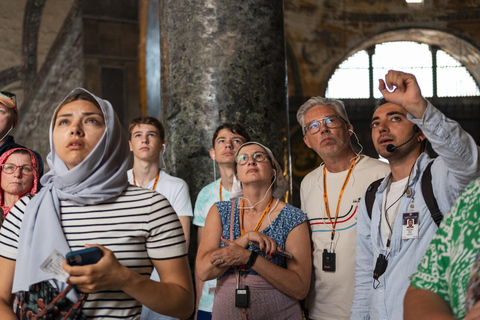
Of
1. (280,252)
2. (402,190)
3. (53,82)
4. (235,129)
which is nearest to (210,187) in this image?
(235,129)

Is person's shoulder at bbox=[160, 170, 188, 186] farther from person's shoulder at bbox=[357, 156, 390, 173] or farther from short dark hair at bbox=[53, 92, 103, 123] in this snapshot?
short dark hair at bbox=[53, 92, 103, 123]

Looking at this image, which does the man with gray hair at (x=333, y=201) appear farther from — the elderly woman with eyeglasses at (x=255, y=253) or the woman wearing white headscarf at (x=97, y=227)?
the woman wearing white headscarf at (x=97, y=227)

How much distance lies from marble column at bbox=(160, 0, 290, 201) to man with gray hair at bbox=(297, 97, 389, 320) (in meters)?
0.53

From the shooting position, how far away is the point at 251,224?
3383 millimetres

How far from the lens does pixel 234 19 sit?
14.1 feet

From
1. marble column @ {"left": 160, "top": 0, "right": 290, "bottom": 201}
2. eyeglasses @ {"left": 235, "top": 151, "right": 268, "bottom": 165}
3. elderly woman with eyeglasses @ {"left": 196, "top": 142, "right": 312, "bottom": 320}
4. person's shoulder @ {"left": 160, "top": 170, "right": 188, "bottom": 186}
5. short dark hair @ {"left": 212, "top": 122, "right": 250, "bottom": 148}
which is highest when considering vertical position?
marble column @ {"left": 160, "top": 0, "right": 290, "bottom": 201}

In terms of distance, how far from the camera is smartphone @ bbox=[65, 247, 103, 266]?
1.98 metres

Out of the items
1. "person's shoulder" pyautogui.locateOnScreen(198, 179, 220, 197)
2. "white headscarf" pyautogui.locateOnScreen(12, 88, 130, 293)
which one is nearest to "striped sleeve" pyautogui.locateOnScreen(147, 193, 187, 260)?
"white headscarf" pyautogui.locateOnScreen(12, 88, 130, 293)

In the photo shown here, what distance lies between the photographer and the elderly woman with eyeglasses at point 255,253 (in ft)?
10.3

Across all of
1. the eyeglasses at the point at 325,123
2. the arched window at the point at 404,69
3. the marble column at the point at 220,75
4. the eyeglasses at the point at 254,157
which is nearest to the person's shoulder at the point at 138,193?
the eyeglasses at the point at 254,157

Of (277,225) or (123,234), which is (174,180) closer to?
(277,225)

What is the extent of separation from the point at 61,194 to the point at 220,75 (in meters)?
2.21

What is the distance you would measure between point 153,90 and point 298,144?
692 cm

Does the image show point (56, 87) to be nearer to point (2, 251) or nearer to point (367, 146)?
point (2, 251)
